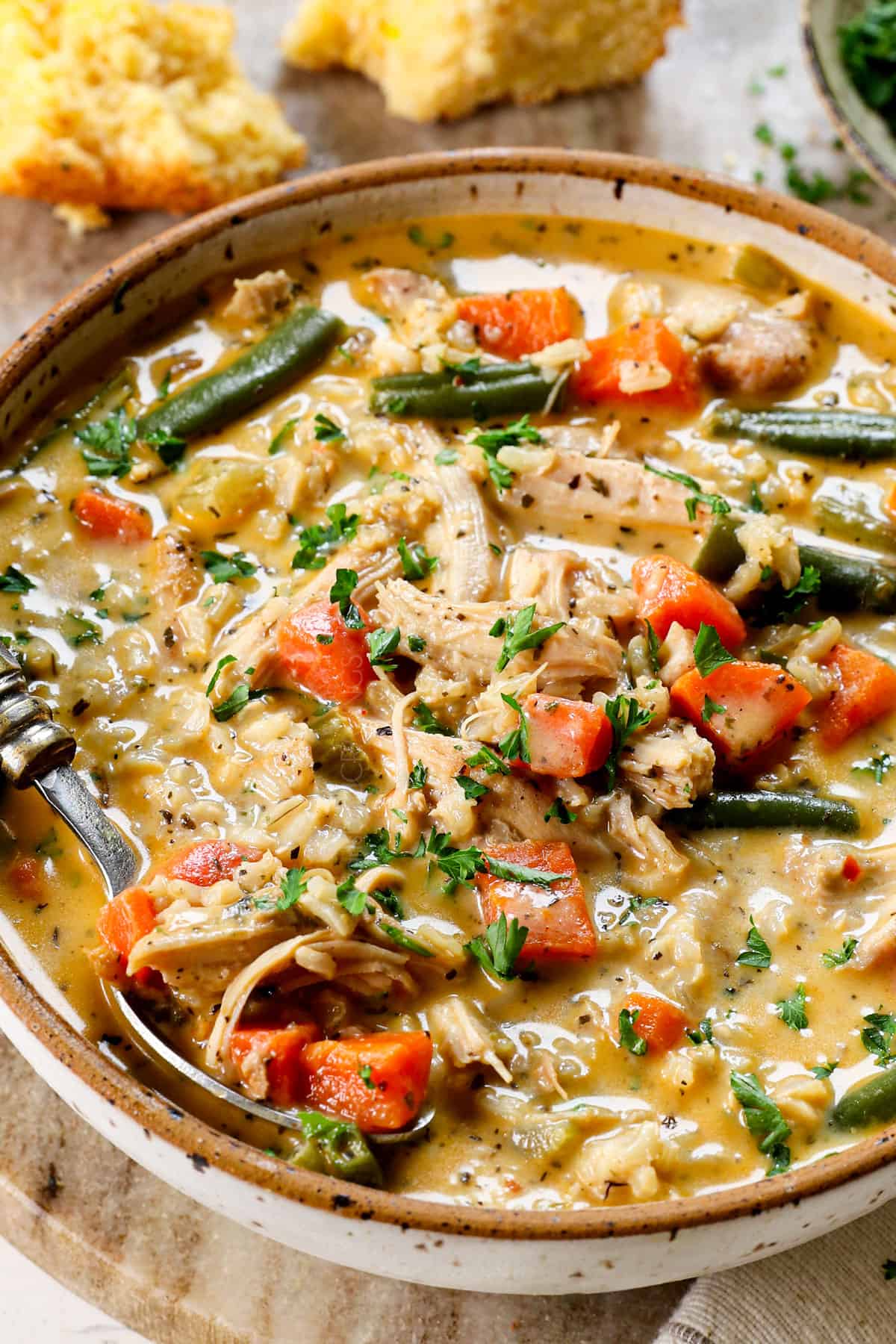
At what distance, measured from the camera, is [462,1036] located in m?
3.44

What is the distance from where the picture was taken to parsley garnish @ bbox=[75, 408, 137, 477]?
14.9 ft

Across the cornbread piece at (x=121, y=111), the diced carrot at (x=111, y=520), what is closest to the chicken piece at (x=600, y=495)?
the diced carrot at (x=111, y=520)

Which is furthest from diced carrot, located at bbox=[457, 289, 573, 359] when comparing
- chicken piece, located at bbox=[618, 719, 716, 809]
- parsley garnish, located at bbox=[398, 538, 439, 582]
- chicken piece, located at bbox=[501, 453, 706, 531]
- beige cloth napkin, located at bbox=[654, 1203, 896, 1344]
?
beige cloth napkin, located at bbox=[654, 1203, 896, 1344]

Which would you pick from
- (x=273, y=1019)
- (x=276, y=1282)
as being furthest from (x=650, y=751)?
(x=276, y=1282)

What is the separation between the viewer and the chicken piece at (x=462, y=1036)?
341 cm

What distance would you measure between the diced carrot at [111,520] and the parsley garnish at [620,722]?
158cm

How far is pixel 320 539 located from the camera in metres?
4.39

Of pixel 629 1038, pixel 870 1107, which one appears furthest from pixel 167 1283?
pixel 870 1107

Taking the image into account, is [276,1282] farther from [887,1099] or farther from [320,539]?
[320,539]

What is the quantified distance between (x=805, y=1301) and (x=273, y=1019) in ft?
5.00

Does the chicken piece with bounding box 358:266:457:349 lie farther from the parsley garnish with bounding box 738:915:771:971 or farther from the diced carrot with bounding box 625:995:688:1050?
the diced carrot with bounding box 625:995:688:1050

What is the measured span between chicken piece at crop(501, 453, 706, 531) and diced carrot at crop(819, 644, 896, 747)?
668 millimetres

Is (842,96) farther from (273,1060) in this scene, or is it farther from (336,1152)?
(336,1152)

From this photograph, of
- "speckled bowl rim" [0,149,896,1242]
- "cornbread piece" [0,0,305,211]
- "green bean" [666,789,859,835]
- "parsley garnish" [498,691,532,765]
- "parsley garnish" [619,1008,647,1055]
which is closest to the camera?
"speckled bowl rim" [0,149,896,1242]
